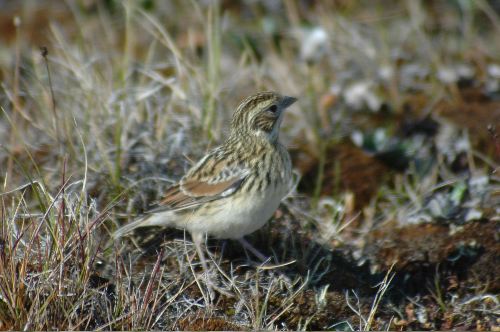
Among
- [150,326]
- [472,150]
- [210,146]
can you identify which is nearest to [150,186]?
[210,146]

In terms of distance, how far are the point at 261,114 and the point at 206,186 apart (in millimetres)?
606

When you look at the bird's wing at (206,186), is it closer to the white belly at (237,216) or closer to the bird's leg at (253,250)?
the white belly at (237,216)

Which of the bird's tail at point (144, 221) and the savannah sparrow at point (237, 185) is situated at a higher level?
the savannah sparrow at point (237, 185)

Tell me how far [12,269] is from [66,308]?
0.36 metres

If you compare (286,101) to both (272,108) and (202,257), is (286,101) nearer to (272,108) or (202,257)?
(272,108)

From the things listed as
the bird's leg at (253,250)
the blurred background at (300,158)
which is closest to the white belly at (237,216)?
the bird's leg at (253,250)

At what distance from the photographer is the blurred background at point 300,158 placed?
15.5 feet

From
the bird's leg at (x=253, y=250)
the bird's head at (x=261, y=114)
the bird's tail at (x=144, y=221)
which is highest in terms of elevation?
the bird's head at (x=261, y=114)

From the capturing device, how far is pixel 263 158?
514cm

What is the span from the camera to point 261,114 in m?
5.34

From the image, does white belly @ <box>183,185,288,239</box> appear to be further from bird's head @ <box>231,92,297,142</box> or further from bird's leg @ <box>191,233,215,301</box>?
bird's head @ <box>231,92,297,142</box>

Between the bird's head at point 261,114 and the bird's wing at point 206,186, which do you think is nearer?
the bird's wing at point 206,186

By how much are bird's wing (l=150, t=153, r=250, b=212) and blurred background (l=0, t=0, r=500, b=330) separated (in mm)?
303

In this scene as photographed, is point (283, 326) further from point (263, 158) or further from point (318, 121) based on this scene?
point (318, 121)
